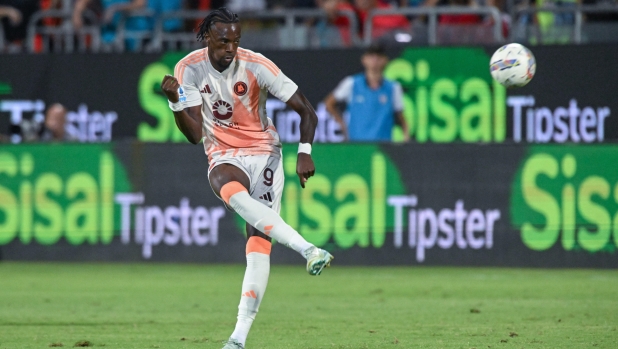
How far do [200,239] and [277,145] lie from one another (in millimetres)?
6351

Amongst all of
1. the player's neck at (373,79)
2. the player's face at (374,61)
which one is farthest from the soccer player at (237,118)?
the player's neck at (373,79)

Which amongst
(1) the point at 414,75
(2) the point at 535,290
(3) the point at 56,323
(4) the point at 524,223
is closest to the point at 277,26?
(1) the point at 414,75

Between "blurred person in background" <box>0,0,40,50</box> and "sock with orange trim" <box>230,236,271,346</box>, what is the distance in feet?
36.7

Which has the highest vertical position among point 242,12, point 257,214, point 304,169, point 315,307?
point 242,12

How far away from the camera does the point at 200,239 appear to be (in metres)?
13.3

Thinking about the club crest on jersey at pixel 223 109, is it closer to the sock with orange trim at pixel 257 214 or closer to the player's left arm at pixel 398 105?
the sock with orange trim at pixel 257 214

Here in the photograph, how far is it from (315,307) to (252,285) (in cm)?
293

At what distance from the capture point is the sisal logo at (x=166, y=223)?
1330cm

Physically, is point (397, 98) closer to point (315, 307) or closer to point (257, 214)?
point (315, 307)

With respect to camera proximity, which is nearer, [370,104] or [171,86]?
[171,86]

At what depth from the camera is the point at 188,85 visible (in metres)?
6.96

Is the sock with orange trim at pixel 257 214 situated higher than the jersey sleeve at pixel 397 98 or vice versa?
the jersey sleeve at pixel 397 98

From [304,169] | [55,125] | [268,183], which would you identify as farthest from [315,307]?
[55,125]

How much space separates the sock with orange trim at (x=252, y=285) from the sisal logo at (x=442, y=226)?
615 centimetres
